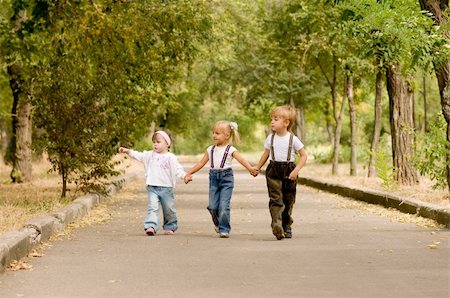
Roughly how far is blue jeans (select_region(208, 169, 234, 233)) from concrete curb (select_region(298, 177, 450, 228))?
3.38 m

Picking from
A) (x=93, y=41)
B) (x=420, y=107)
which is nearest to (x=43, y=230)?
(x=93, y=41)

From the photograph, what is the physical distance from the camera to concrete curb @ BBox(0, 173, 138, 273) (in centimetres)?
1003

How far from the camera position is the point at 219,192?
544 inches

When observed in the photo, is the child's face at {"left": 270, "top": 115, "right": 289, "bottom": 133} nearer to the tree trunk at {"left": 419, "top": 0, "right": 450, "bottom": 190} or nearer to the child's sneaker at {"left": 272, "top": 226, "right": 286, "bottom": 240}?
the child's sneaker at {"left": 272, "top": 226, "right": 286, "bottom": 240}

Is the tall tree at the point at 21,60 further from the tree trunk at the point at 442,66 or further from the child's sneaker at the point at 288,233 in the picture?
the child's sneaker at the point at 288,233

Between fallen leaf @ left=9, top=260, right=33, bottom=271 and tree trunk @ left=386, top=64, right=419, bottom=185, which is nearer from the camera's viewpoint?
fallen leaf @ left=9, top=260, right=33, bottom=271

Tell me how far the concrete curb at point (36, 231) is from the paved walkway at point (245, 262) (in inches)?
8.3

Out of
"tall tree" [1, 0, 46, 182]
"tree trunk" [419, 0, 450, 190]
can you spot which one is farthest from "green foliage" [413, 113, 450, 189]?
"tall tree" [1, 0, 46, 182]

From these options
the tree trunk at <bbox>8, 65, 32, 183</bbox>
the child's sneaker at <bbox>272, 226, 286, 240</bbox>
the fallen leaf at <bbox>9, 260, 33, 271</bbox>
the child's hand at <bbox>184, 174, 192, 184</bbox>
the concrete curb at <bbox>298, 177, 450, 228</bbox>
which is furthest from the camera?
the tree trunk at <bbox>8, 65, 32, 183</bbox>

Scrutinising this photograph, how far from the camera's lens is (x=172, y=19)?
21922mm

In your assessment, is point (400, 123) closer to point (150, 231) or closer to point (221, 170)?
point (221, 170)

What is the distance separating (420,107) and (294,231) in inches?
2177

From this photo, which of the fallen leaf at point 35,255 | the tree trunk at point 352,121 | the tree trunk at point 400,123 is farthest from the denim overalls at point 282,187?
the tree trunk at point 352,121

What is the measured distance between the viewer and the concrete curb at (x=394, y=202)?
49.7 feet
